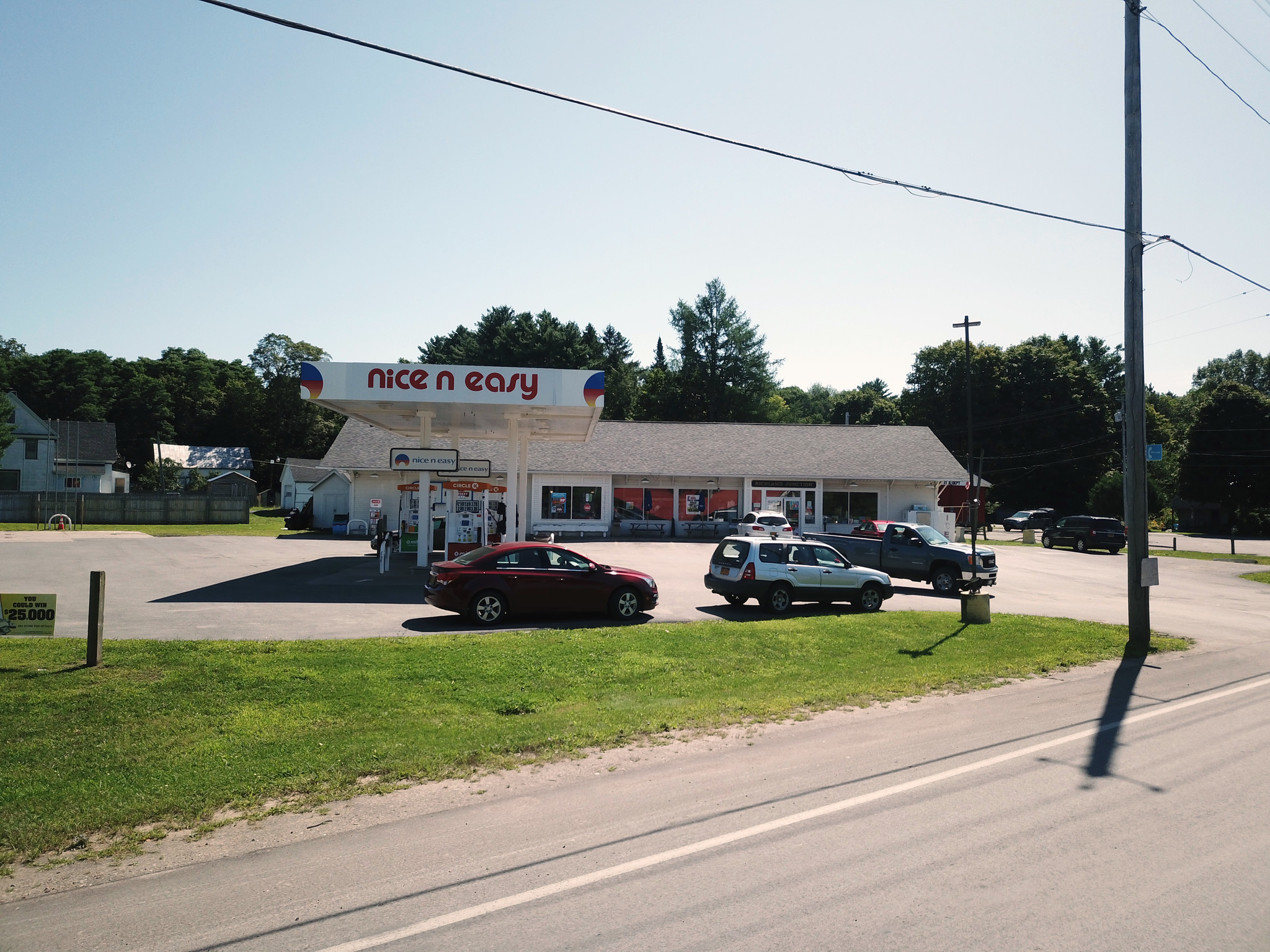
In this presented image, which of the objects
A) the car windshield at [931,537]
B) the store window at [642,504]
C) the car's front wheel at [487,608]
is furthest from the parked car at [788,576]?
the store window at [642,504]

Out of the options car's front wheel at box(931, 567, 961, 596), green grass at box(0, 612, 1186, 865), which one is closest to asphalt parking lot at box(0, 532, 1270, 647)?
car's front wheel at box(931, 567, 961, 596)

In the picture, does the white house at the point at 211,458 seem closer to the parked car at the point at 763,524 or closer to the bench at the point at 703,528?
the bench at the point at 703,528

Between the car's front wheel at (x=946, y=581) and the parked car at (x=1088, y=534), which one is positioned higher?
the parked car at (x=1088, y=534)

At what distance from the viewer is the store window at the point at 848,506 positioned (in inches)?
1731

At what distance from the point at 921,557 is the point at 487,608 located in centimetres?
1350

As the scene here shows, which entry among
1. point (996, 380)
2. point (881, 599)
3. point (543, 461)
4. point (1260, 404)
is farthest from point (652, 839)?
point (996, 380)

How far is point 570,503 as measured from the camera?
4244 centimetres

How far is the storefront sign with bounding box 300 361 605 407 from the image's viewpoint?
22422 millimetres

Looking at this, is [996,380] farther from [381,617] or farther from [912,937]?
[912,937]

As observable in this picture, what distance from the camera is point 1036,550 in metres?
41.7

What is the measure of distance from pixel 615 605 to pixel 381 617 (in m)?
4.42

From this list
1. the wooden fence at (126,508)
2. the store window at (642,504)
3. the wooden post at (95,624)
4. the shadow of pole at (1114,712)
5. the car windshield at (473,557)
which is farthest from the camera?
the wooden fence at (126,508)

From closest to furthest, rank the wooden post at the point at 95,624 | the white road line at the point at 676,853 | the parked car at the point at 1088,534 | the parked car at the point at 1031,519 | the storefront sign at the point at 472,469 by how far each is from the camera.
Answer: the white road line at the point at 676,853
the wooden post at the point at 95,624
the storefront sign at the point at 472,469
the parked car at the point at 1088,534
the parked car at the point at 1031,519

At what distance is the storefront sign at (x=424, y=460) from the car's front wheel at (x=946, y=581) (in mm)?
13936
